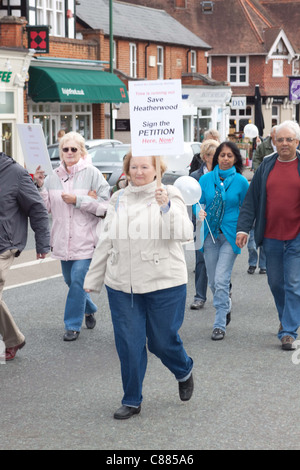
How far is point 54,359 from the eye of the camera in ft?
21.8

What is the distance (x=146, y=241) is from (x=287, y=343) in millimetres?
2298

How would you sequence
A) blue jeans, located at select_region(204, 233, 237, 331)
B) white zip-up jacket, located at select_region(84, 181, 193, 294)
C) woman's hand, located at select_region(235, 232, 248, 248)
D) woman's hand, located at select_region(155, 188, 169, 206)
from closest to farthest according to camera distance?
1. woman's hand, located at select_region(155, 188, 169, 206)
2. white zip-up jacket, located at select_region(84, 181, 193, 294)
3. woman's hand, located at select_region(235, 232, 248, 248)
4. blue jeans, located at select_region(204, 233, 237, 331)

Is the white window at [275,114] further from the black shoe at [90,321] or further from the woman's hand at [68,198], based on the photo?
the woman's hand at [68,198]

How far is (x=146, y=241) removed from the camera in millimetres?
5062

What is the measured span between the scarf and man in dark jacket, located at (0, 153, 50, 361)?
177cm

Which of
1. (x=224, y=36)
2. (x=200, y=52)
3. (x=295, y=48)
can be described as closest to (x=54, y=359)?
(x=200, y=52)

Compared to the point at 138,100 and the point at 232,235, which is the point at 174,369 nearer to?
the point at 138,100

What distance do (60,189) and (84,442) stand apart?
10.2 feet

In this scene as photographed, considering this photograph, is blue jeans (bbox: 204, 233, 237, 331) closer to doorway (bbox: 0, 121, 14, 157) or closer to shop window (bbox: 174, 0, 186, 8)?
doorway (bbox: 0, 121, 14, 157)

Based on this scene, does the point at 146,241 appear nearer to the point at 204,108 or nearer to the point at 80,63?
the point at 80,63

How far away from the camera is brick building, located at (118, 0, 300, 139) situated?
58.7 meters

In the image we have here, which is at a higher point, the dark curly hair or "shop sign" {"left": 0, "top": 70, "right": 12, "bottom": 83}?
"shop sign" {"left": 0, "top": 70, "right": 12, "bottom": 83}

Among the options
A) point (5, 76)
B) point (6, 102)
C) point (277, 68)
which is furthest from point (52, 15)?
point (277, 68)

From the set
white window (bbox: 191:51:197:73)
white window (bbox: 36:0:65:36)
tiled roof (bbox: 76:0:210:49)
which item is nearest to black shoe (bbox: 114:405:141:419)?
white window (bbox: 36:0:65:36)
